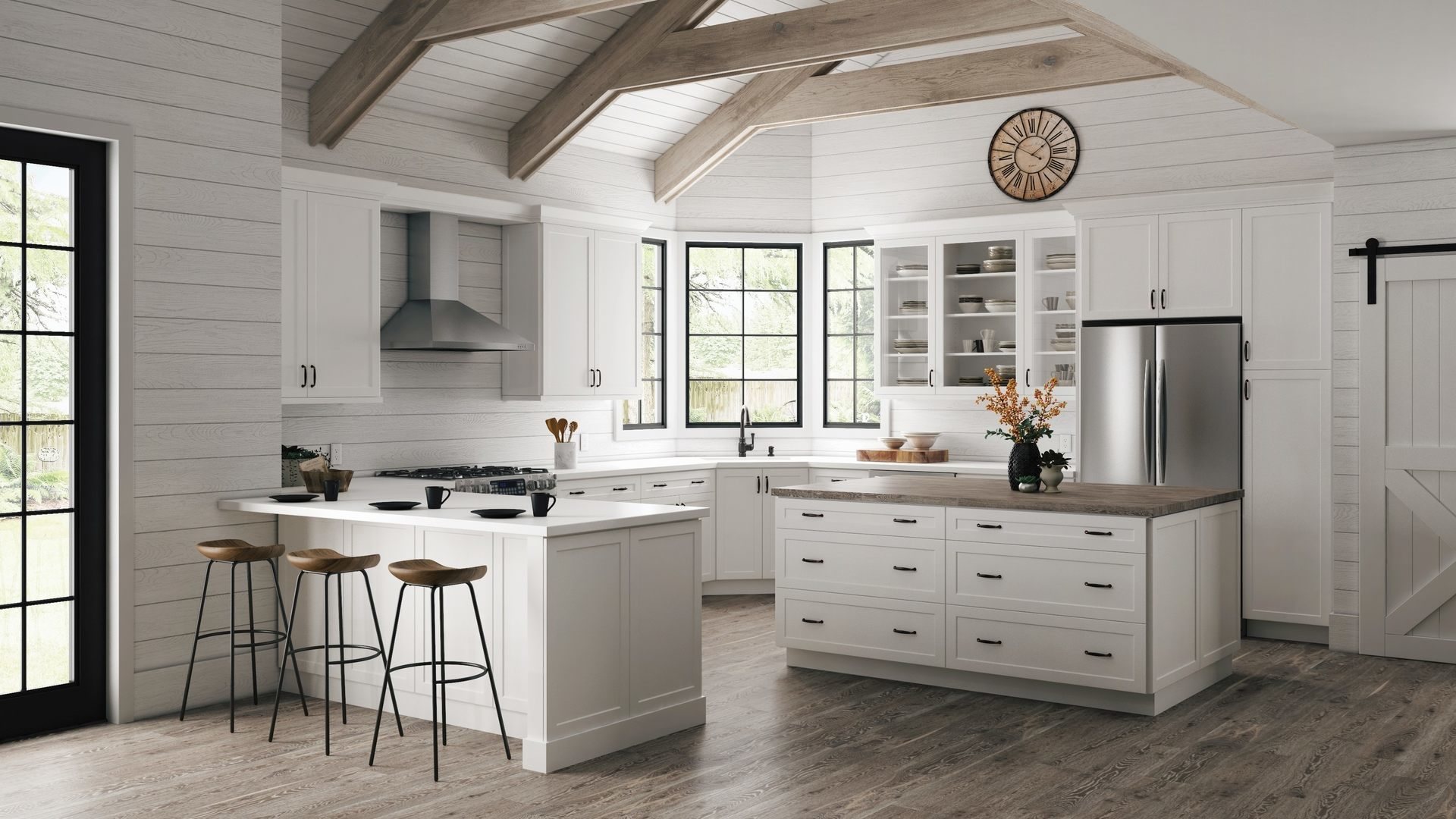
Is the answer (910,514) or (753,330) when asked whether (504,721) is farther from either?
(753,330)

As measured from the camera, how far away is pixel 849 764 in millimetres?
4336

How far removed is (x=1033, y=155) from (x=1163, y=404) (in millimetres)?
1833

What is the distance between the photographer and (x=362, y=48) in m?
6.03

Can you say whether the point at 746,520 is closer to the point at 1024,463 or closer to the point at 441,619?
the point at 1024,463

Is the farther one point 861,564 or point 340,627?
point 861,564

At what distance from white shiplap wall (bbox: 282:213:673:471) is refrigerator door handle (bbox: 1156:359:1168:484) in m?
3.37

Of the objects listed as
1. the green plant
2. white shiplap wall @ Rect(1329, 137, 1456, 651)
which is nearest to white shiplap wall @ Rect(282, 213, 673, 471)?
the green plant

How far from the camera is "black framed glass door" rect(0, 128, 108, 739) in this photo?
Result: 183 inches

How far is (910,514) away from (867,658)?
723 millimetres

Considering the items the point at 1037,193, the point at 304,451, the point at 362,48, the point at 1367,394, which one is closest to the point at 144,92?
the point at 362,48

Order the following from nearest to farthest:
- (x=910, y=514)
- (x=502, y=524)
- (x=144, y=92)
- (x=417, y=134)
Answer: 1. (x=502, y=524)
2. (x=144, y=92)
3. (x=910, y=514)
4. (x=417, y=134)

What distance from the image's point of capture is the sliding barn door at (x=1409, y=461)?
601 cm

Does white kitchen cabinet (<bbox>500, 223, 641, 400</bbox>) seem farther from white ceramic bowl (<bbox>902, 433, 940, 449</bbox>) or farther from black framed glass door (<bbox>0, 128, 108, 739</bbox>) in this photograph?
black framed glass door (<bbox>0, 128, 108, 739</bbox>)

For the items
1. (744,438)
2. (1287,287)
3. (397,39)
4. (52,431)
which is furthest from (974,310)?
(52,431)
